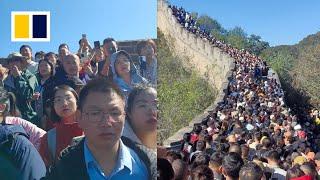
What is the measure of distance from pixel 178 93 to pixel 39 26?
31.2 metres

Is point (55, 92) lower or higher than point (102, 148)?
higher

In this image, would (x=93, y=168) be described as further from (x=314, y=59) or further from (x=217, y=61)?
(x=314, y=59)

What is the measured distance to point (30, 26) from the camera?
105 inches

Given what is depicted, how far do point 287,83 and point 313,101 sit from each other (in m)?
2.51

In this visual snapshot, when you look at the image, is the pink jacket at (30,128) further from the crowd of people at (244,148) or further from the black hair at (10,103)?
the crowd of people at (244,148)

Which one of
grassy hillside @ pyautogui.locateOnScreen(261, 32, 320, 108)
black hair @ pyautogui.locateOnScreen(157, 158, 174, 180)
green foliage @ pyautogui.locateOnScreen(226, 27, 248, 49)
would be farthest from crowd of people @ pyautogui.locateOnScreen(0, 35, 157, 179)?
green foliage @ pyautogui.locateOnScreen(226, 27, 248, 49)

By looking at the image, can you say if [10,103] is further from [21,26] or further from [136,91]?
[136,91]

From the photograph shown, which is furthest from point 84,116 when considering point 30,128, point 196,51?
point 196,51

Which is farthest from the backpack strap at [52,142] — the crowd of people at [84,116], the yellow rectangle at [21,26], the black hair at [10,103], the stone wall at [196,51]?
the stone wall at [196,51]

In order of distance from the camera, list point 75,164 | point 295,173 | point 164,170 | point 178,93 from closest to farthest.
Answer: point 75,164, point 164,170, point 295,173, point 178,93

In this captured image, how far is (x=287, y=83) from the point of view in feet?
148

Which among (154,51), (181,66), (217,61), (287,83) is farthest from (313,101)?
(154,51)

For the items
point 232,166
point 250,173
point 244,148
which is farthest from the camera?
point 244,148

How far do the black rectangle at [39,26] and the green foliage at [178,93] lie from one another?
862 inches
